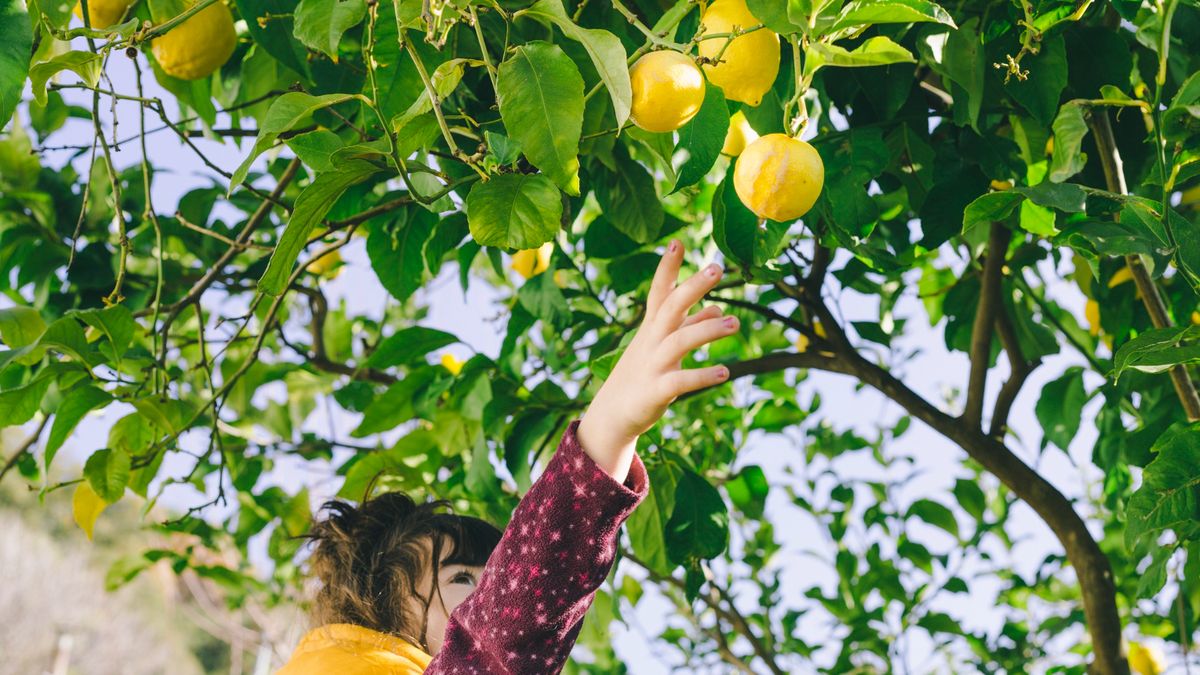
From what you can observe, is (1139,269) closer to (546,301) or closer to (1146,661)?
(546,301)

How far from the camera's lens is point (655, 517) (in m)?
1.09

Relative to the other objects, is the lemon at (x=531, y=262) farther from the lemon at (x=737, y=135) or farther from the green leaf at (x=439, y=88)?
the green leaf at (x=439, y=88)

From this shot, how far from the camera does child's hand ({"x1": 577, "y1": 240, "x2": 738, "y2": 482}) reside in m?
0.60

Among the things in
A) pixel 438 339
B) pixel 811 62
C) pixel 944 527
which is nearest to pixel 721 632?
pixel 944 527

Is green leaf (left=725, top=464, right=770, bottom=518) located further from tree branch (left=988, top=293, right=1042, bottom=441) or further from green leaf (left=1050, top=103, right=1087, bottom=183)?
green leaf (left=1050, top=103, right=1087, bottom=183)

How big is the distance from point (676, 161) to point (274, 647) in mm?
1865

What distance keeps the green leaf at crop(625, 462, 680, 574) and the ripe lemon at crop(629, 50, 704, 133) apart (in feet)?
1.83

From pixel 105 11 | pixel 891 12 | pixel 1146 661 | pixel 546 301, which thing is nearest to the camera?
pixel 891 12

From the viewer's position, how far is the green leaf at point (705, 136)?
68 centimetres

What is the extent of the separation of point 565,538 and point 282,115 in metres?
0.33

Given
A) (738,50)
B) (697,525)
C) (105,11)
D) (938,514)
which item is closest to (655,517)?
(697,525)

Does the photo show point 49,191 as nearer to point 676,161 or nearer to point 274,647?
point 676,161

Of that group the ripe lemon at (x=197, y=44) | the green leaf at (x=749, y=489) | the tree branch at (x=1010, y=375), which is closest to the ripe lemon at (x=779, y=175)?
the ripe lemon at (x=197, y=44)

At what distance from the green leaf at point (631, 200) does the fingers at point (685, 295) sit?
1.09ft
